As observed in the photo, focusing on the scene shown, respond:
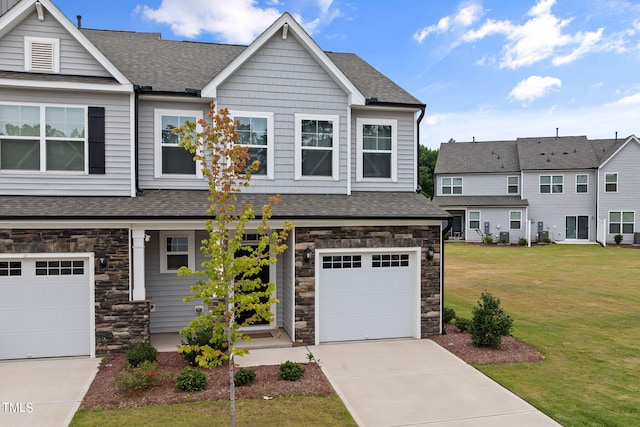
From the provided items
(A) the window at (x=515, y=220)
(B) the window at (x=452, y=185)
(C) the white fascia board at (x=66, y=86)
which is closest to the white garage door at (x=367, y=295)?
(C) the white fascia board at (x=66, y=86)

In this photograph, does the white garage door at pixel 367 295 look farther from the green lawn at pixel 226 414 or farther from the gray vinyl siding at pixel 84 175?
the gray vinyl siding at pixel 84 175

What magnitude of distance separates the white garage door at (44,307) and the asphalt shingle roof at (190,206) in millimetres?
1136

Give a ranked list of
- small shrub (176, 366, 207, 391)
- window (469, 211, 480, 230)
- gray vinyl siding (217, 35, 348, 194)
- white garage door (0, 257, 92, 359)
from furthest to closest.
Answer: window (469, 211, 480, 230) → gray vinyl siding (217, 35, 348, 194) → white garage door (0, 257, 92, 359) → small shrub (176, 366, 207, 391)

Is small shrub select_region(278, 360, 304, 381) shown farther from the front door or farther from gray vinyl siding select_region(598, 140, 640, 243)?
gray vinyl siding select_region(598, 140, 640, 243)

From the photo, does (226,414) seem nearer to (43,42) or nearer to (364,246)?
(364,246)

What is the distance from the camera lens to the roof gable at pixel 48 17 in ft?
31.0

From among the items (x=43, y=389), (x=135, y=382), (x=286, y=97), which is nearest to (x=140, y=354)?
(x=135, y=382)

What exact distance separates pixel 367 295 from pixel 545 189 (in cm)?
2961

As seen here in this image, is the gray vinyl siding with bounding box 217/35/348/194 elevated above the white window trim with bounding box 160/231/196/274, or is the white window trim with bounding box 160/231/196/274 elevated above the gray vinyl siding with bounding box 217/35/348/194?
the gray vinyl siding with bounding box 217/35/348/194

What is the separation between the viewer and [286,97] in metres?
11.2

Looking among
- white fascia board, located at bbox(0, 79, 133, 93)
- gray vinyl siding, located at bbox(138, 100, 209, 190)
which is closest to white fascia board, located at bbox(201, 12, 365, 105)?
gray vinyl siding, located at bbox(138, 100, 209, 190)

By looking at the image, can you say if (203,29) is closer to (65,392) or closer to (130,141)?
(130,141)

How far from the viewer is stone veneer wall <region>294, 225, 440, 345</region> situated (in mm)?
10148

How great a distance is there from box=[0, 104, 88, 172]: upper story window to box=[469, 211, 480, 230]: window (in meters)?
31.8
